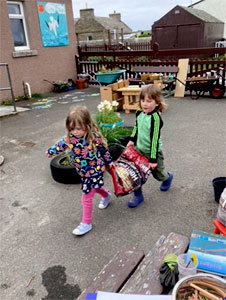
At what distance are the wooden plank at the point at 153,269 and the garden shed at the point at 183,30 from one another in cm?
2805

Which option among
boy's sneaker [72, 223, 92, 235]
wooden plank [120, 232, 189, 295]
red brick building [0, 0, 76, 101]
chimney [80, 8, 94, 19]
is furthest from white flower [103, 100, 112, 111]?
chimney [80, 8, 94, 19]

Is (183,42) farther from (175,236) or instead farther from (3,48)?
(175,236)

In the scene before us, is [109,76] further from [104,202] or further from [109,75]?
[104,202]

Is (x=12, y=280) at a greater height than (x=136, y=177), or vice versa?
(x=136, y=177)

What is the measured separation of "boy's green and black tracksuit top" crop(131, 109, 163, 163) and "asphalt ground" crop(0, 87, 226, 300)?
2.36ft

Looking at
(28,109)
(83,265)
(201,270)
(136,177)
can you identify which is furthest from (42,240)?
(28,109)

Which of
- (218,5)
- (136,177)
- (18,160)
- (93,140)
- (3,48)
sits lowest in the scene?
(18,160)

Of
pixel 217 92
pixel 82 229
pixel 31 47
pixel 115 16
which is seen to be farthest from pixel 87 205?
pixel 115 16

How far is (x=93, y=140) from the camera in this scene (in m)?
2.64

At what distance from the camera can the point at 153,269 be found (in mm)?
1632

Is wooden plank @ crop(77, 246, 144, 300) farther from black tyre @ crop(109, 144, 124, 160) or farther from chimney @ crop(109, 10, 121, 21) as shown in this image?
chimney @ crop(109, 10, 121, 21)

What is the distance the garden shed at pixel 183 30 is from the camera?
26.8 m

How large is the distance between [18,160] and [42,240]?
239cm

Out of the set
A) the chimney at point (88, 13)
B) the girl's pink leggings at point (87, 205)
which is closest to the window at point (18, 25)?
the girl's pink leggings at point (87, 205)
